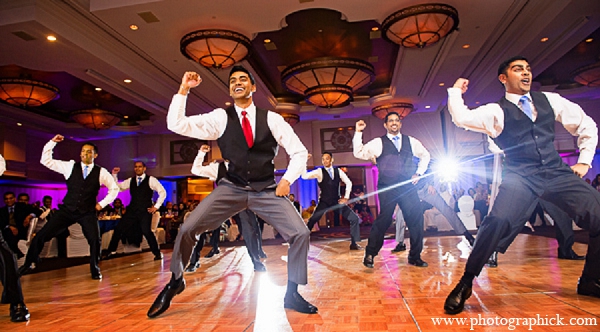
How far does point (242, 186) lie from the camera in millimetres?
2137

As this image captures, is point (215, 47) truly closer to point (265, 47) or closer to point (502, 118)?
point (265, 47)

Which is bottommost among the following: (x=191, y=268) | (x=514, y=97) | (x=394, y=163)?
(x=191, y=268)

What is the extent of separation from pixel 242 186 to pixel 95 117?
9.19 meters

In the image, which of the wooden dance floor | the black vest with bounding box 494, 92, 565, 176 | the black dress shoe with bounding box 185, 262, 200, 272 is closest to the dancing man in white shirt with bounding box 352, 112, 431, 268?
the wooden dance floor

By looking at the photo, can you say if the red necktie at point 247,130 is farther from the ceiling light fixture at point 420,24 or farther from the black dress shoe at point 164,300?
the ceiling light fixture at point 420,24

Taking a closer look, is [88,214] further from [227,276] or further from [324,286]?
[324,286]

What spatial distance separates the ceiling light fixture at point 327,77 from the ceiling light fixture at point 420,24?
1.45 metres

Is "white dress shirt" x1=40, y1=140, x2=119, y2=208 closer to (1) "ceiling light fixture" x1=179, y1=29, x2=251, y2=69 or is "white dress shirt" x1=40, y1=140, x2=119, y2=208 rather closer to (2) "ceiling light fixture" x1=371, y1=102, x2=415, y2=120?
(1) "ceiling light fixture" x1=179, y1=29, x2=251, y2=69

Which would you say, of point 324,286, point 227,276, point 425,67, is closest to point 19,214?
point 227,276

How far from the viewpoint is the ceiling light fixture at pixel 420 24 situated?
220 inches

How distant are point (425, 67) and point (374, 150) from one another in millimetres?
5209

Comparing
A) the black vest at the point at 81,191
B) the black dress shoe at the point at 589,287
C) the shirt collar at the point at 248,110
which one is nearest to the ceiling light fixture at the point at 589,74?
the black dress shoe at the point at 589,287

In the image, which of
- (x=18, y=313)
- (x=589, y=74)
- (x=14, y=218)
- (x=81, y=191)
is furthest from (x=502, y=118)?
(x=589, y=74)

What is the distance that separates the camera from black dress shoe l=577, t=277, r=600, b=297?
1986 millimetres
